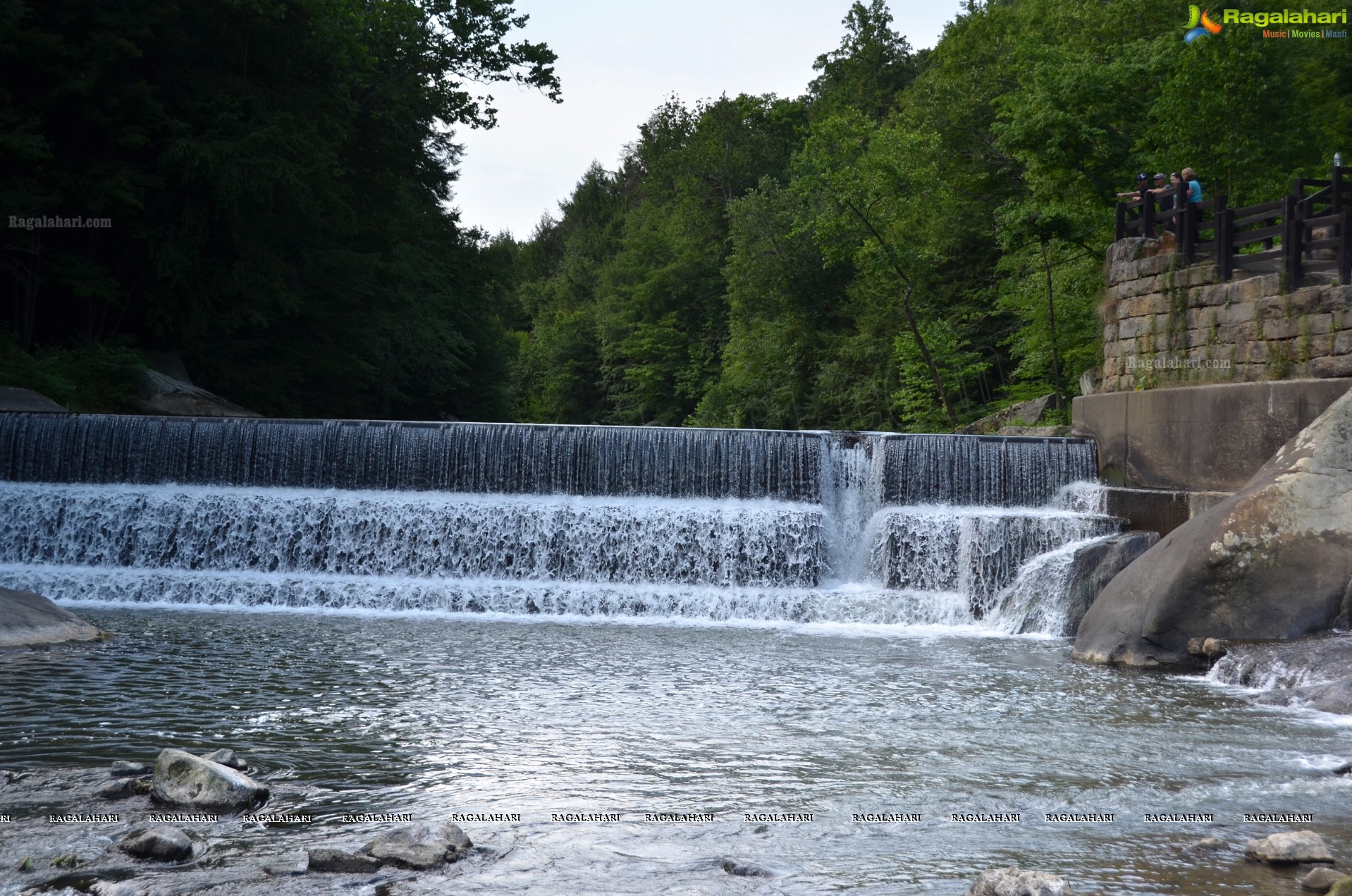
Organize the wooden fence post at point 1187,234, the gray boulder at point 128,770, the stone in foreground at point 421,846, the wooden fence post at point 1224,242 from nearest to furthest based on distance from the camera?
the stone in foreground at point 421,846 → the gray boulder at point 128,770 → the wooden fence post at point 1224,242 → the wooden fence post at point 1187,234

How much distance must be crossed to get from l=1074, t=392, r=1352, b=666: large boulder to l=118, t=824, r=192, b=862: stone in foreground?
26.2 ft

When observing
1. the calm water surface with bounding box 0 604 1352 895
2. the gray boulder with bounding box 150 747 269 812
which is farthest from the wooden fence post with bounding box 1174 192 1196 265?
the gray boulder with bounding box 150 747 269 812

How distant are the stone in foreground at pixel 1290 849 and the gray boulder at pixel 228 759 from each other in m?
4.65

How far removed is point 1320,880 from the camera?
4.30 m

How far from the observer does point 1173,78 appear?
17.8 m

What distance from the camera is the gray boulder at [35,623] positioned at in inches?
375

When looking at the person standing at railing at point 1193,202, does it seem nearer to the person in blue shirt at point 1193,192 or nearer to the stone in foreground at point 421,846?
the person in blue shirt at point 1193,192

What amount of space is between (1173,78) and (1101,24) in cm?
746

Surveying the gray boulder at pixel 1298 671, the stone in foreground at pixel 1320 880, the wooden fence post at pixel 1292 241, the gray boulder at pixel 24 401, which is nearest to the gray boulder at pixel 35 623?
the gray boulder at pixel 24 401

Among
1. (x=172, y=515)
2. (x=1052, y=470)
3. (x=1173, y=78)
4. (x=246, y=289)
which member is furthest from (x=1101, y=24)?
(x=172, y=515)

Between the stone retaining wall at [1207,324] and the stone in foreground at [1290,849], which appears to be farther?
the stone retaining wall at [1207,324]

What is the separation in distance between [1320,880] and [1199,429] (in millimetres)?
9545

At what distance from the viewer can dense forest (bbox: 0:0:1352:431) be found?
19.4 metres

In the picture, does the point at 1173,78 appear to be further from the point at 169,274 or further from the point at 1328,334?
the point at 169,274
